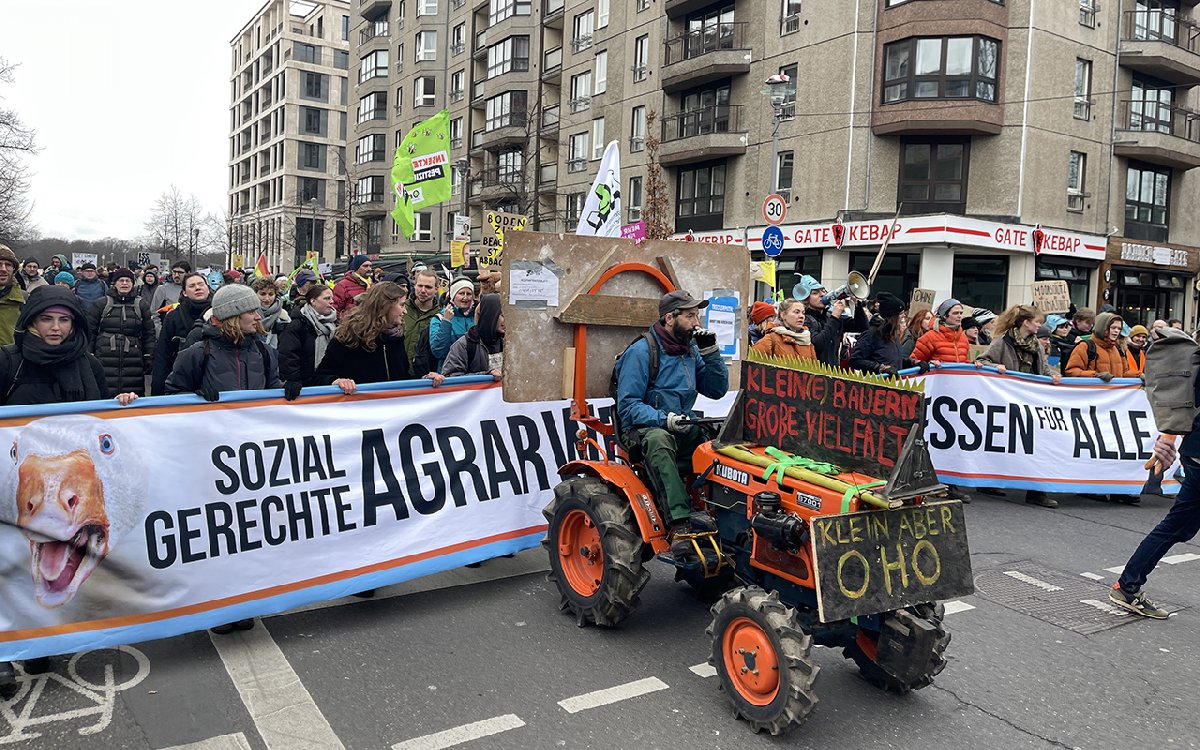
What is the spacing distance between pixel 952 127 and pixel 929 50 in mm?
2574

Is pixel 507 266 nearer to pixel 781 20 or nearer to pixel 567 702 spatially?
pixel 567 702

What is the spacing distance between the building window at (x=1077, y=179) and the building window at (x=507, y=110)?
1034 inches

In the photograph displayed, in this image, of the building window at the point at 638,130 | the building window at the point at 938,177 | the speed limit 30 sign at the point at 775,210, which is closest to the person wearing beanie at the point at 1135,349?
the speed limit 30 sign at the point at 775,210

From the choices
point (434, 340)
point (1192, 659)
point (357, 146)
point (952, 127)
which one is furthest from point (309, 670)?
point (357, 146)

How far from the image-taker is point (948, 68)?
26.8 metres

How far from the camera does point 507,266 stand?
5.51 meters

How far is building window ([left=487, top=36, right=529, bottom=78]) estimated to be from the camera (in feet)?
152

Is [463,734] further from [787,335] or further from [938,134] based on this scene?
[938,134]

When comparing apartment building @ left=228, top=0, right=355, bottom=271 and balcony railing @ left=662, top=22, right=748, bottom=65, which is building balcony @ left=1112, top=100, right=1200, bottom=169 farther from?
apartment building @ left=228, top=0, right=355, bottom=271

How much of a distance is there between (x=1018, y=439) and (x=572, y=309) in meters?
5.62

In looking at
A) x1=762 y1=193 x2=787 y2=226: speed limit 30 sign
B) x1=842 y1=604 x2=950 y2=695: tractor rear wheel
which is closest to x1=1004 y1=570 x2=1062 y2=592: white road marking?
x1=842 y1=604 x2=950 y2=695: tractor rear wheel

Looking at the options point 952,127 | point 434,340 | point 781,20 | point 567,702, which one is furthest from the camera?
point 781,20

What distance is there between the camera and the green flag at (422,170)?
44.9 ft

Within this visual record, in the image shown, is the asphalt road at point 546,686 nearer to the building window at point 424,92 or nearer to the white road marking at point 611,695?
the white road marking at point 611,695
